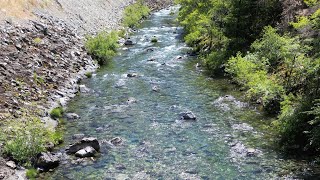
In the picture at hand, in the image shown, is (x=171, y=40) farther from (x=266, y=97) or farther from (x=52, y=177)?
(x=52, y=177)

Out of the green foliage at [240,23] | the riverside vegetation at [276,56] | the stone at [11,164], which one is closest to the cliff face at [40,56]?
the stone at [11,164]

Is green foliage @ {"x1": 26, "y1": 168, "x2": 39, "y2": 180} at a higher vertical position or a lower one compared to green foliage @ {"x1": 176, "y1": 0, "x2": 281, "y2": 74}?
lower

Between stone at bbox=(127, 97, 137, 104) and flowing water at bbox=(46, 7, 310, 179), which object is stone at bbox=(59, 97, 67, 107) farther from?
stone at bbox=(127, 97, 137, 104)

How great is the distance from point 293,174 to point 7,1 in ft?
106

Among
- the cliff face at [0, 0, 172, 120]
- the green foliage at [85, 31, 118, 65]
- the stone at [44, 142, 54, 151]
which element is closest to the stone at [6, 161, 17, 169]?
the stone at [44, 142, 54, 151]

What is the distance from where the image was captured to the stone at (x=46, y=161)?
59.4ft

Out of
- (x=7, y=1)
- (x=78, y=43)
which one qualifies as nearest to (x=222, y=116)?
(x=78, y=43)

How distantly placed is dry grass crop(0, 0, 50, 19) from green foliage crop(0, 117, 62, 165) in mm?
18028

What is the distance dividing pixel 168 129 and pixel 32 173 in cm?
887

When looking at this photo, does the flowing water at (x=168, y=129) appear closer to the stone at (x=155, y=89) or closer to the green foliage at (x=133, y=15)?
the stone at (x=155, y=89)

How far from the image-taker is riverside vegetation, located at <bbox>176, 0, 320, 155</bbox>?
1969 cm

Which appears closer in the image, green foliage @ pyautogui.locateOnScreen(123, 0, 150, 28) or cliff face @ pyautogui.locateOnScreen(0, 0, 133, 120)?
cliff face @ pyautogui.locateOnScreen(0, 0, 133, 120)

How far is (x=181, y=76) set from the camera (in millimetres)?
34844

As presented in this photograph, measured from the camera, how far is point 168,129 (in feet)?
76.0
